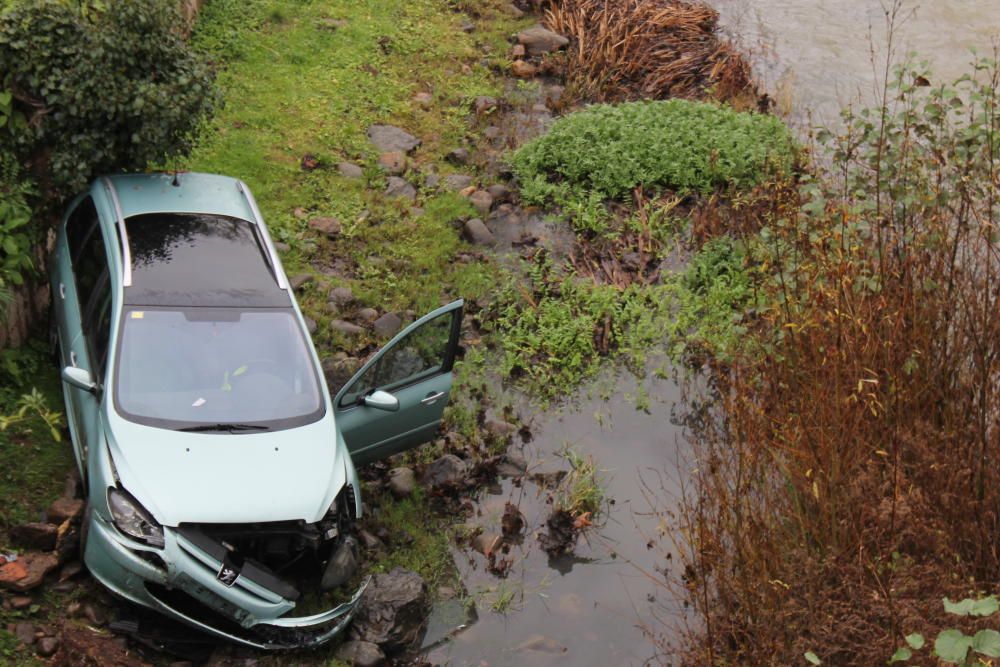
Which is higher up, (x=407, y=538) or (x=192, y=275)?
(x=192, y=275)

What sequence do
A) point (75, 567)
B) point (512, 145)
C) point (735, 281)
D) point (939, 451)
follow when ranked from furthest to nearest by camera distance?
1. point (512, 145)
2. point (735, 281)
3. point (75, 567)
4. point (939, 451)

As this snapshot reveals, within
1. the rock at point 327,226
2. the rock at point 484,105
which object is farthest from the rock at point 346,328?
the rock at point 484,105

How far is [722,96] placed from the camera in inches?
538

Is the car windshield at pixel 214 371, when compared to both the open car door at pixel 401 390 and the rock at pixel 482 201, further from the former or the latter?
the rock at pixel 482 201

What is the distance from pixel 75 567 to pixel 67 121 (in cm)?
364

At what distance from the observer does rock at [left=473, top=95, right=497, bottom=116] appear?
1323cm

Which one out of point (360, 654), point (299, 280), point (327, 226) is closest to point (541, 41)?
point (327, 226)

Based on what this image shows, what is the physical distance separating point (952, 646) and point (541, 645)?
336 cm

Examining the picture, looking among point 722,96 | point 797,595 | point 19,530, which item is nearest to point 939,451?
point 797,595

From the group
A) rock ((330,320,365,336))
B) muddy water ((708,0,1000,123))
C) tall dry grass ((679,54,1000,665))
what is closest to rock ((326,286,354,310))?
rock ((330,320,365,336))

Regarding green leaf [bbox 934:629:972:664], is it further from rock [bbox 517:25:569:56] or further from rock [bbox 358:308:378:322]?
rock [bbox 517:25:569:56]

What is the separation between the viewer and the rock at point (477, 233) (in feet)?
36.3

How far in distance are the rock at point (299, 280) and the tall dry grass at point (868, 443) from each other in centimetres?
401

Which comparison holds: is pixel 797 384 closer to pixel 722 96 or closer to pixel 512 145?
pixel 512 145
